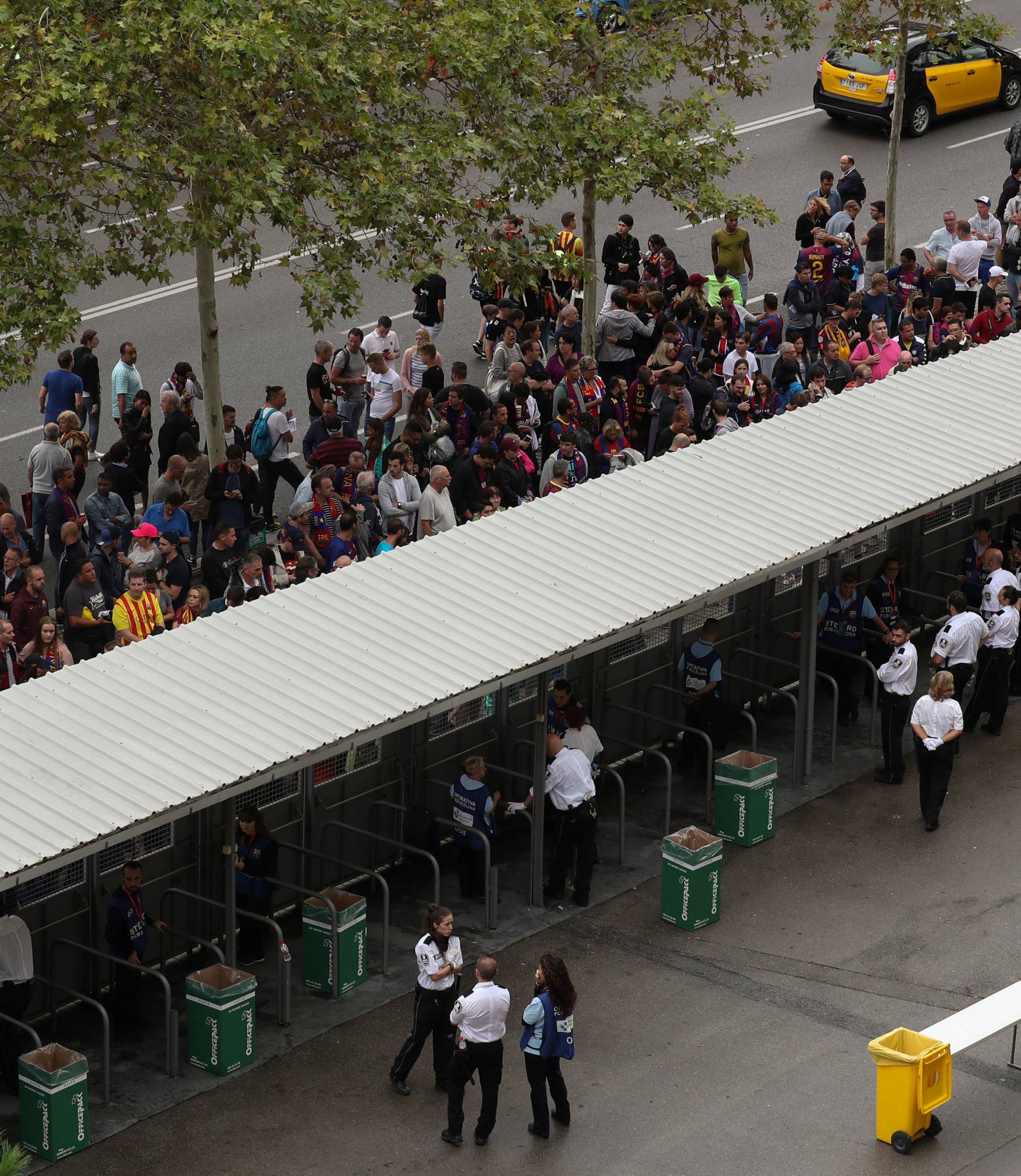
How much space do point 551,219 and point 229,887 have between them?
18.9 m

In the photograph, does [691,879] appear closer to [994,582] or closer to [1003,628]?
[1003,628]

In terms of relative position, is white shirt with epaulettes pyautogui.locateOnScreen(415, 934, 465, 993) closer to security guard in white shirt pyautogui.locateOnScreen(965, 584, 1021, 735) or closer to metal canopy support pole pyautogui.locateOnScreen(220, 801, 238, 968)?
metal canopy support pole pyautogui.locateOnScreen(220, 801, 238, 968)

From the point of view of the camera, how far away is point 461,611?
55.0ft

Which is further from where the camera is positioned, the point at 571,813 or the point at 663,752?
the point at 663,752

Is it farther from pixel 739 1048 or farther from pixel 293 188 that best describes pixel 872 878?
pixel 293 188

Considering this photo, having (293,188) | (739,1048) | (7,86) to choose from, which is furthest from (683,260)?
(739,1048)

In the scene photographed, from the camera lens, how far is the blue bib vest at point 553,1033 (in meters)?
14.1

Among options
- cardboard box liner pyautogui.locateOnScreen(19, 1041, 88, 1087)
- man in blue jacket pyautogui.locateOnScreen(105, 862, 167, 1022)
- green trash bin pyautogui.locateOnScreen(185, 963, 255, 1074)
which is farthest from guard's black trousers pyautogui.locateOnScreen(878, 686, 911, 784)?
cardboard box liner pyautogui.locateOnScreen(19, 1041, 88, 1087)

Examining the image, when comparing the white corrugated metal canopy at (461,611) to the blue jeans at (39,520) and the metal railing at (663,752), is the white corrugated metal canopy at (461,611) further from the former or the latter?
the blue jeans at (39,520)

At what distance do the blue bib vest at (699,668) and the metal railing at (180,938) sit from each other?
5.17 meters

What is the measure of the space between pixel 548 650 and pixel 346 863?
7.80 ft

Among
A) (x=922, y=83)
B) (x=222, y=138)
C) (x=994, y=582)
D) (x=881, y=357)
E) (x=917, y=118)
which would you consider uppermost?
(x=222, y=138)

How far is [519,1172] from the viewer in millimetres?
14195

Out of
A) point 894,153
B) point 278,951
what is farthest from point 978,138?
point 278,951
